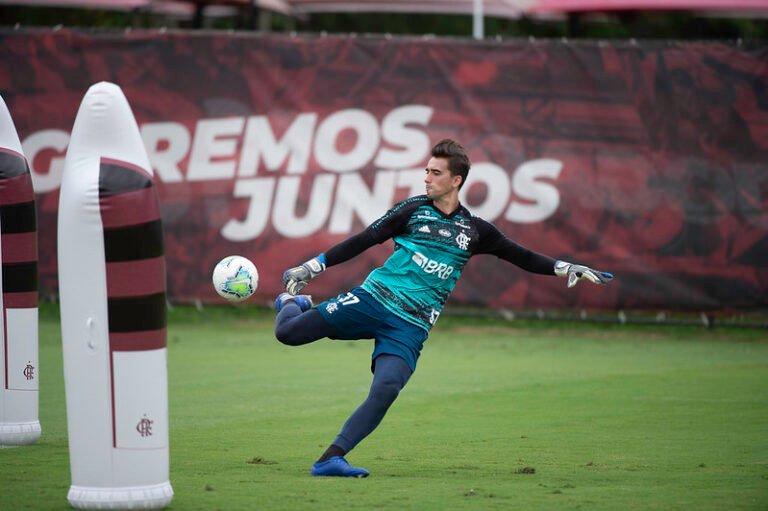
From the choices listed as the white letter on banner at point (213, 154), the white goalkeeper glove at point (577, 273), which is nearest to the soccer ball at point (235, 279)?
the white goalkeeper glove at point (577, 273)

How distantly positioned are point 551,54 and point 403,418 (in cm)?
712

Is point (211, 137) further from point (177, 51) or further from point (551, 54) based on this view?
point (551, 54)

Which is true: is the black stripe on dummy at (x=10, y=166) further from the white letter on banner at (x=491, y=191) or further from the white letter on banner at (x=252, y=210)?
the white letter on banner at (x=491, y=191)

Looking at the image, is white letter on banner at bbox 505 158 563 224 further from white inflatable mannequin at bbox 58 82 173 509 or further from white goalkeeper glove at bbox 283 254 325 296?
white inflatable mannequin at bbox 58 82 173 509

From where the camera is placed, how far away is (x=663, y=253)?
15.2 meters

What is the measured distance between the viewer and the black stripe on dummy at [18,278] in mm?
7730

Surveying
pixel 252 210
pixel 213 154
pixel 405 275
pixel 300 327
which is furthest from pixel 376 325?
pixel 213 154

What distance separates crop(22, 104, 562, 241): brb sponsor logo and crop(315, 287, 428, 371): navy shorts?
7.98 m

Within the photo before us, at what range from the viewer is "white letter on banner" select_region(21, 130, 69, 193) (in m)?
15.7

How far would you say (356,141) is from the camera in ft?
51.3

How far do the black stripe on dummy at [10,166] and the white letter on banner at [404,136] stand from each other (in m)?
8.03

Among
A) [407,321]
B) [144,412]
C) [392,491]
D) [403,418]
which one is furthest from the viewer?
[403,418]

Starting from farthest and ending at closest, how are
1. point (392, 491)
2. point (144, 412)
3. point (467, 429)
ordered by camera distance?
point (467, 429) < point (392, 491) < point (144, 412)

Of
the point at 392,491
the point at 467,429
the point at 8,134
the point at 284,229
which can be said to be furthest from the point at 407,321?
the point at 284,229
